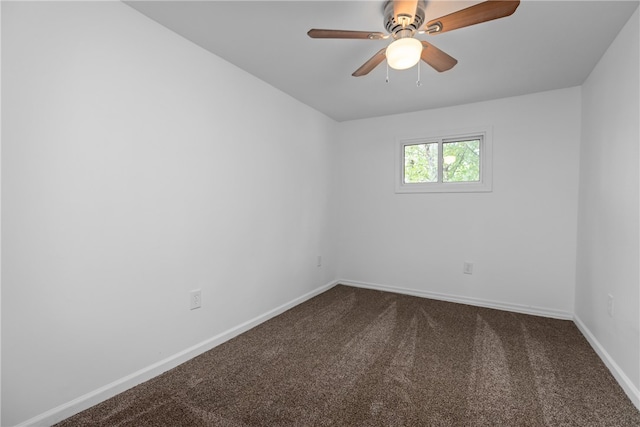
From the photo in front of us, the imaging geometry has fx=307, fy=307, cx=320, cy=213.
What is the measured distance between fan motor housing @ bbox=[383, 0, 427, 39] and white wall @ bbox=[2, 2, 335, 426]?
1.30 meters

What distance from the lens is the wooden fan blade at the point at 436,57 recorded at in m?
1.71

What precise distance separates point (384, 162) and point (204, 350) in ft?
9.13

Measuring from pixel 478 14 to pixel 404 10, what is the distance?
1.10ft

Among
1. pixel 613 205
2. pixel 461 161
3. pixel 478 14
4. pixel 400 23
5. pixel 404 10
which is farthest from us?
pixel 461 161

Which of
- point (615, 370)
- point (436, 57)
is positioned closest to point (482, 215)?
point (615, 370)

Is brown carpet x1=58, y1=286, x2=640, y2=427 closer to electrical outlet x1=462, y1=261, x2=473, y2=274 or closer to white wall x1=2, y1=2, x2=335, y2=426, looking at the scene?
white wall x1=2, y1=2, x2=335, y2=426

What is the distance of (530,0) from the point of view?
5.35 ft

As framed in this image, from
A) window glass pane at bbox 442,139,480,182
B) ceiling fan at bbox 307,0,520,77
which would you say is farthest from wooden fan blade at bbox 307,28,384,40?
window glass pane at bbox 442,139,480,182

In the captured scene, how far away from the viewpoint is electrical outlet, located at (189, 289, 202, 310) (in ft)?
7.00

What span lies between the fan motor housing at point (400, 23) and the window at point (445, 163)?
1.99 meters

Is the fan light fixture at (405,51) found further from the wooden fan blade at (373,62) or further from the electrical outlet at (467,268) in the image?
the electrical outlet at (467,268)

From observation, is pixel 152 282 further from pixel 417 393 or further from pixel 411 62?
pixel 411 62

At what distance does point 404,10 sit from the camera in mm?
1503

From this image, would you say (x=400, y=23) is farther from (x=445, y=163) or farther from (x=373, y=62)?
(x=445, y=163)
